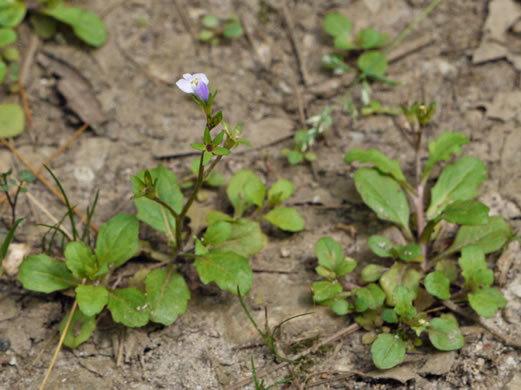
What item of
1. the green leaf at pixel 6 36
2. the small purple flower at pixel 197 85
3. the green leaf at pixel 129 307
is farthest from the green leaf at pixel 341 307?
the green leaf at pixel 6 36

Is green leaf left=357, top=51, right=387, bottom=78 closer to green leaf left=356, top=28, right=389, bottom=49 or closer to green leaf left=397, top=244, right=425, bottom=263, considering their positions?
green leaf left=356, top=28, right=389, bottom=49

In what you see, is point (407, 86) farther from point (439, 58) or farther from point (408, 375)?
point (408, 375)

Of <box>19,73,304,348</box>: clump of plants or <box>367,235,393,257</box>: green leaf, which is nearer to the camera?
<box>19,73,304,348</box>: clump of plants

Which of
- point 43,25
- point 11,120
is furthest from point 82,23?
point 11,120

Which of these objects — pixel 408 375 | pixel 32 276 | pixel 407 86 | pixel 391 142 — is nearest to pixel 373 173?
pixel 391 142

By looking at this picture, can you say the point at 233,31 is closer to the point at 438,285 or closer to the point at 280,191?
the point at 280,191

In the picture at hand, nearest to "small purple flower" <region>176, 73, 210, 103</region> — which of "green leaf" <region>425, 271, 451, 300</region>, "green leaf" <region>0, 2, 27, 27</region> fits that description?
"green leaf" <region>425, 271, 451, 300</region>
